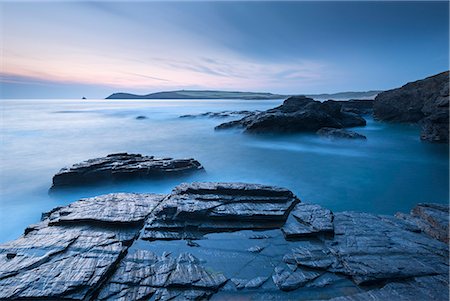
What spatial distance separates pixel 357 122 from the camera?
2845 centimetres

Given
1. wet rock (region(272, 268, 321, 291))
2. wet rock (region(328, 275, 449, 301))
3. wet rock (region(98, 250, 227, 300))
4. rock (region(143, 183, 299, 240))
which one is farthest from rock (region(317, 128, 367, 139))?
wet rock (region(98, 250, 227, 300))

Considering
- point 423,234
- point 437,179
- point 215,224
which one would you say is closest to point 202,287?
point 215,224

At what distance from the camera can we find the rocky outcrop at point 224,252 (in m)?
3.87

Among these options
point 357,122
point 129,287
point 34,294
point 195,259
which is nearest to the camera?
point 34,294

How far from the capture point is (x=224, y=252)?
4895 mm

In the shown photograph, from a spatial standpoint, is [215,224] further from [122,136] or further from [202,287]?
[122,136]

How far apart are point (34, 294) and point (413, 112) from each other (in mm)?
35921

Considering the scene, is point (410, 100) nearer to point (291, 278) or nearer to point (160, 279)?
point (291, 278)

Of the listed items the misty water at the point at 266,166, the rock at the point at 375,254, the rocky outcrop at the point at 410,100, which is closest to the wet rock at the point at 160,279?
the rock at the point at 375,254

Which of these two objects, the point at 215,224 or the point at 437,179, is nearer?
the point at 215,224

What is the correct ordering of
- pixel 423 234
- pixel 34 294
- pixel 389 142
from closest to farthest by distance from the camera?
1. pixel 34 294
2. pixel 423 234
3. pixel 389 142

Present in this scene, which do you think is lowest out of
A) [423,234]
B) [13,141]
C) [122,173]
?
[13,141]

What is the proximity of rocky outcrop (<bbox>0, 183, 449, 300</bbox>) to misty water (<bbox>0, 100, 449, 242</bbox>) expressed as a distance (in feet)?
9.64

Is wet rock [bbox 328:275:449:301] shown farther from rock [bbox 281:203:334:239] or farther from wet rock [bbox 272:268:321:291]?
rock [bbox 281:203:334:239]
